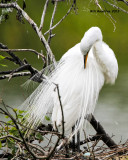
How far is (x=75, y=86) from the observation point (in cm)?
223

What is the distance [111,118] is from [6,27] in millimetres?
2617

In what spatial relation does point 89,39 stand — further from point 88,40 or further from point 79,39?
point 79,39

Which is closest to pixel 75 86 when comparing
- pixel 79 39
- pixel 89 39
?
pixel 89 39

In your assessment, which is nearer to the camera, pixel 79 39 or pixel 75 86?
pixel 75 86

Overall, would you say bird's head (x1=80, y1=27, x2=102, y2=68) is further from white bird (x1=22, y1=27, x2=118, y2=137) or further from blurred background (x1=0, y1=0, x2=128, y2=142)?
blurred background (x1=0, y1=0, x2=128, y2=142)

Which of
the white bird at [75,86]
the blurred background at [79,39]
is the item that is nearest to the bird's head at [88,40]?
the white bird at [75,86]

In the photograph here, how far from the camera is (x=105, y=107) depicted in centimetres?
610

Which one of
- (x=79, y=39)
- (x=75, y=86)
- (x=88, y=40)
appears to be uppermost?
(x=79, y=39)

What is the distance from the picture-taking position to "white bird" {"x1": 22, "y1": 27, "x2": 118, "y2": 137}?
7.00ft

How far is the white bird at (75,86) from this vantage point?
2.13 meters

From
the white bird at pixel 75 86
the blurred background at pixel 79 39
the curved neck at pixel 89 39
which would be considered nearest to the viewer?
the curved neck at pixel 89 39

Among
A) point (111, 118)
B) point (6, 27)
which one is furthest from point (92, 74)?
point (6, 27)

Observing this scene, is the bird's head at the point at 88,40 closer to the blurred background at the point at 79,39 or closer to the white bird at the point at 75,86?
the white bird at the point at 75,86

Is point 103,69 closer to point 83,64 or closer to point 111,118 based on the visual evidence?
point 83,64
